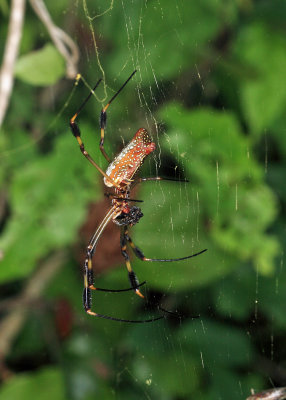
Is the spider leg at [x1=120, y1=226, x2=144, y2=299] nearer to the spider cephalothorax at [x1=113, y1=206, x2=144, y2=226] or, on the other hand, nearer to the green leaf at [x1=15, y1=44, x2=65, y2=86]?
the spider cephalothorax at [x1=113, y1=206, x2=144, y2=226]

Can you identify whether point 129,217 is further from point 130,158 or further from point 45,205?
point 45,205

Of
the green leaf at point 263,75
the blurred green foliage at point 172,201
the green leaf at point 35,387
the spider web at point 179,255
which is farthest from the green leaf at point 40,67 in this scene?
the green leaf at point 35,387

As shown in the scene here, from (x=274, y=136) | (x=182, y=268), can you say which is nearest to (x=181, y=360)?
(x=182, y=268)

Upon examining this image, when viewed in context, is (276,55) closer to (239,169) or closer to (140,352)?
(239,169)

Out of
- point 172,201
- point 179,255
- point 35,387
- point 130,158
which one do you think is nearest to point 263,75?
point 172,201

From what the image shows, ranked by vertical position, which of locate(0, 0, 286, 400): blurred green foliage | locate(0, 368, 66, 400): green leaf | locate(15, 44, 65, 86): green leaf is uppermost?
locate(15, 44, 65, 86): green leaf

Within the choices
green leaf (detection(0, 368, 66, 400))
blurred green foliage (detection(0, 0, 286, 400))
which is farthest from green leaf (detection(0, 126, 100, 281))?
green leaf (detection(0, 368, 66, 400))

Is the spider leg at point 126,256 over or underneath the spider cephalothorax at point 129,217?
underneath

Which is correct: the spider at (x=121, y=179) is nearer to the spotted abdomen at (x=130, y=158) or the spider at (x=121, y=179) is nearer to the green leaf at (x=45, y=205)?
the spotted abdomen at (x=130, y=158)
